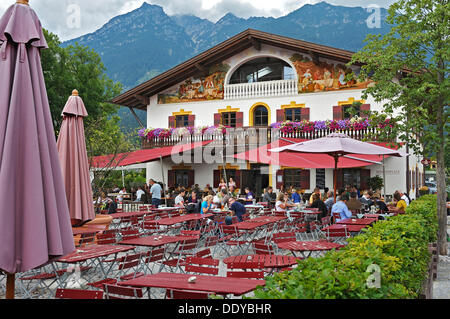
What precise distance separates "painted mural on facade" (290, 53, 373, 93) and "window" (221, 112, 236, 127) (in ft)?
12.5

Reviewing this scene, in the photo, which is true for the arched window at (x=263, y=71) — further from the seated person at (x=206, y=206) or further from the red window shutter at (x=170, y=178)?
the seated person at (x=206, y=206)

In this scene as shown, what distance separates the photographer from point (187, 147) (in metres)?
20.4

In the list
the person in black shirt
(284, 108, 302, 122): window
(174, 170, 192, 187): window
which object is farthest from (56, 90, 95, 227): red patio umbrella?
(174, 170, 192, 187): window

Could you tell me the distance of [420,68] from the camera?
930 centimetres

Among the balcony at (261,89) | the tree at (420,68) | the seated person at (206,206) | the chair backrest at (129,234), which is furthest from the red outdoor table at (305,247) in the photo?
the balcony at (261,89)

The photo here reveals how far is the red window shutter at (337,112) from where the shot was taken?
68.3ft

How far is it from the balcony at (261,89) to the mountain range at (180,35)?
134288 millimetres

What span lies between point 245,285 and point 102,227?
5393 mm

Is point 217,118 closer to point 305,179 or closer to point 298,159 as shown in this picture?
point 305,179

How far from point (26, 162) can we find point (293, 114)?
19.2 m

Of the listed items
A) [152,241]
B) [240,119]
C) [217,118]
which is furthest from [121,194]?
[152,241]

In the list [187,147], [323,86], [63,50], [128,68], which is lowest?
[187,147]

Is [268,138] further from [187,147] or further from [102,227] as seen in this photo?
[102,227]

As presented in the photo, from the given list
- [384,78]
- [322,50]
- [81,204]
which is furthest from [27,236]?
[322,50]
